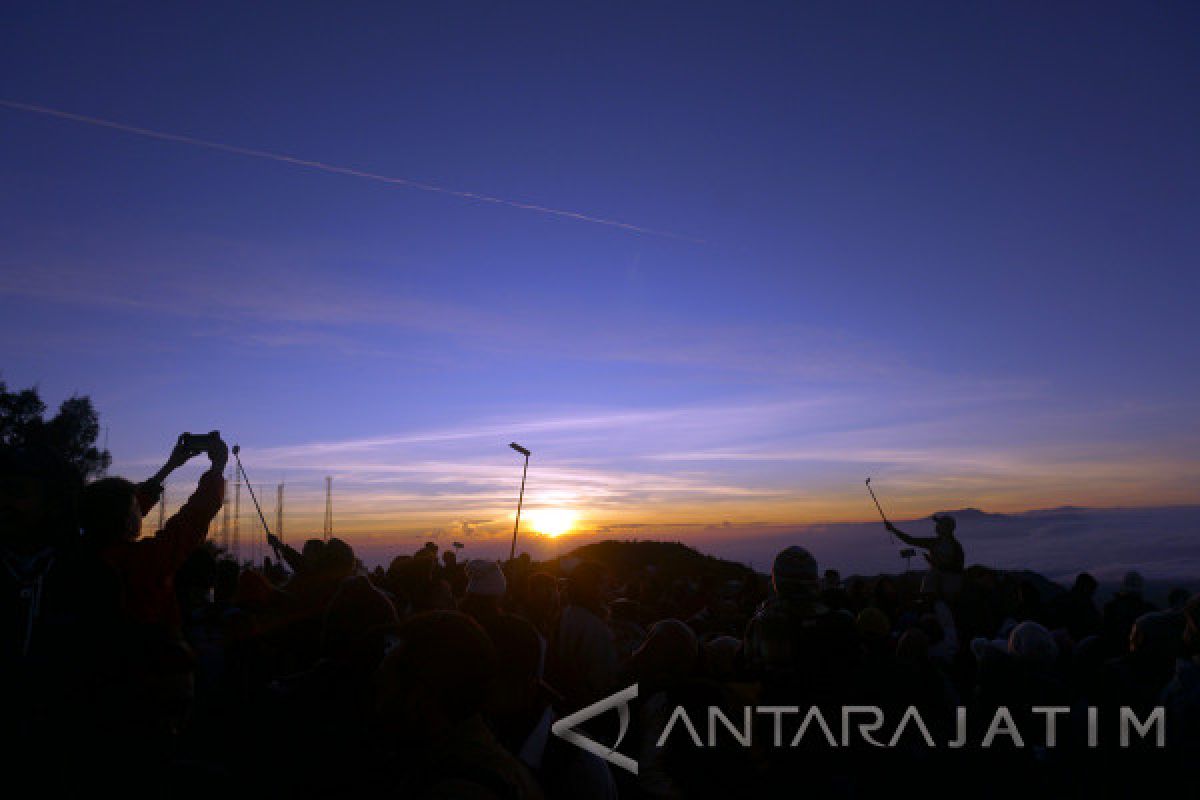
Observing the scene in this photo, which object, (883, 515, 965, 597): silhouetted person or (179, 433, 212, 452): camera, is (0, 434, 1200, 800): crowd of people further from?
(883, 515, 965, 597): silhouetted person

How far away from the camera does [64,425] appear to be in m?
37.2

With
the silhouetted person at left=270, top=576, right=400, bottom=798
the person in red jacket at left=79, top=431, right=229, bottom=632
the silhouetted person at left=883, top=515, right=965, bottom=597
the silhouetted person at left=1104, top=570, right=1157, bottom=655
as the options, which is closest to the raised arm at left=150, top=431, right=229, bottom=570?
the person in red jacket at left=79, top=431, right=229, bottom=632

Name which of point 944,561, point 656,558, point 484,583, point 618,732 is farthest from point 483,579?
point 656,558

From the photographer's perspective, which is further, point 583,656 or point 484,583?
point 484,583

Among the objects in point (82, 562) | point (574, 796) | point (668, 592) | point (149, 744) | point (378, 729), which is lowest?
point (668, 592)

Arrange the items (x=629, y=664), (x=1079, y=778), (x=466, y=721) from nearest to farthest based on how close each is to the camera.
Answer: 1. (x=466, y=721)
2. (x=629, y=664)
3. (x=1079, y=778)

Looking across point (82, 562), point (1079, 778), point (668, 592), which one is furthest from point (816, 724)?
point (668, 592)

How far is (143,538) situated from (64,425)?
4077cm

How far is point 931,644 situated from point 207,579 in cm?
779

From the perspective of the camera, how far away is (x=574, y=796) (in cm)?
348

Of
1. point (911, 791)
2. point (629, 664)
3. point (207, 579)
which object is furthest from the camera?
point (207, 579)

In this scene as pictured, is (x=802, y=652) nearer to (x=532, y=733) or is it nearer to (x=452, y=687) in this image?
(x=532, y=733)

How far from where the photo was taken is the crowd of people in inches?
108

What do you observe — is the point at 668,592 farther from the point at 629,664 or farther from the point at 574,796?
the point at 574,796
